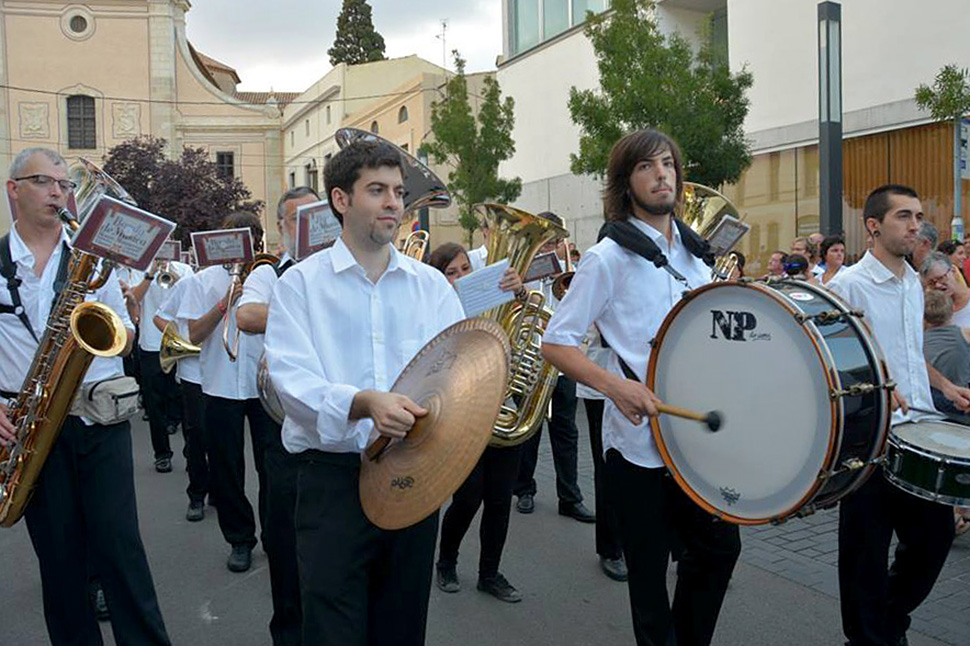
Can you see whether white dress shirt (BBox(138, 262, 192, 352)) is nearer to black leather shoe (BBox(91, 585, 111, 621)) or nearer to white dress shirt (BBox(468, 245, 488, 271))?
white dress shirt (BBox(468, 245, 488, 271))

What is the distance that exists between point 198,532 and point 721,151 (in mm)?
8980

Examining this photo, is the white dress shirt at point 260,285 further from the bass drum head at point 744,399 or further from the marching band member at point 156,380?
the marching band member at point 156,380

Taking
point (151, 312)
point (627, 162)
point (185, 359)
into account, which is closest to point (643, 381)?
point (627, 162)

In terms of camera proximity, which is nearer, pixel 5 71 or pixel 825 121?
pixel 825 121

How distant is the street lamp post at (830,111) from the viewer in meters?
9.88

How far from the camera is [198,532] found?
21.2 ft

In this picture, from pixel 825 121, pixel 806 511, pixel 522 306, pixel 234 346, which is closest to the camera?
pixel 806 511

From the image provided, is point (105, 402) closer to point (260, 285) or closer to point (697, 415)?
point (260, 285)

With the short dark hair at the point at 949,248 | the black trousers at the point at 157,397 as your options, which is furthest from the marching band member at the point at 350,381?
the short dark hair at the point at 949,248

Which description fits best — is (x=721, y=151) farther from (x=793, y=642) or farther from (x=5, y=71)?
(x=5, y=71)

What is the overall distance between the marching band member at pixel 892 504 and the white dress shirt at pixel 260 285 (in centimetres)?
266

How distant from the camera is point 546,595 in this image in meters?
5.05

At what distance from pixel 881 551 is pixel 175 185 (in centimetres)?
3418

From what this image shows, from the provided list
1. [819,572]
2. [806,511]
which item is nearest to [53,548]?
[806,511]
